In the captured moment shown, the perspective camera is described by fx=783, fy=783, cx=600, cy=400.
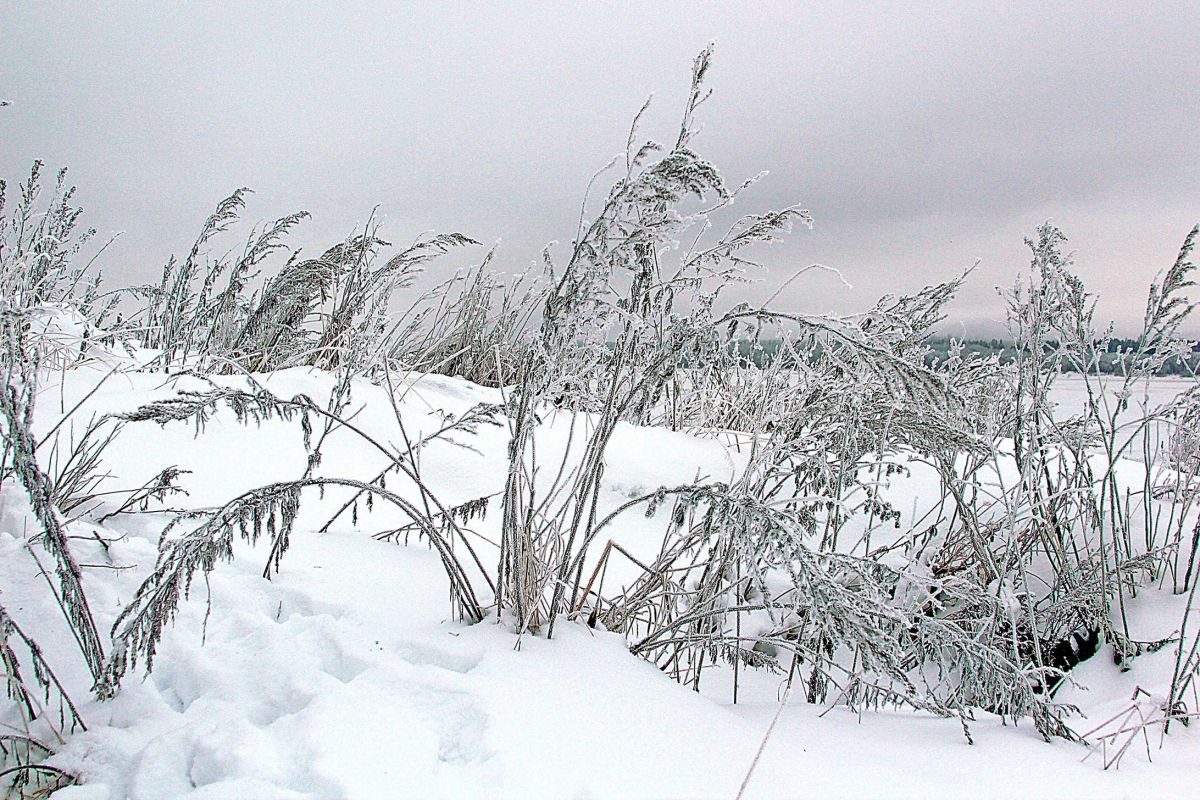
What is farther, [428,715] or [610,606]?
[610,606]

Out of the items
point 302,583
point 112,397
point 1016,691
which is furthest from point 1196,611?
point 112,397

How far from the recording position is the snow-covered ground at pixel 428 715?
1.24 m

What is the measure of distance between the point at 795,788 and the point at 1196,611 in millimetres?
1541

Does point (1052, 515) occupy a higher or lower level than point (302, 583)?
higher

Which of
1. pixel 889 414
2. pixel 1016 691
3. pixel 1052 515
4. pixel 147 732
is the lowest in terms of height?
pixel 147 732

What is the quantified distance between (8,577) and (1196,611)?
9.77ft

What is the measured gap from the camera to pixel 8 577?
179cm

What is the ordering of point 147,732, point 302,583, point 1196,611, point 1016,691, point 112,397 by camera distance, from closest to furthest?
point 147,732, point 1016,691, point 302,583, point 1196,611, point 112,397

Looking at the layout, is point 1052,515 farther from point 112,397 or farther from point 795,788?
point 112,397

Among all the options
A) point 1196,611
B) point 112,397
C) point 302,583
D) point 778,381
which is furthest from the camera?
point 778,381

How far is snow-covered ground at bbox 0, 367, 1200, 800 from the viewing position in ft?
4.08

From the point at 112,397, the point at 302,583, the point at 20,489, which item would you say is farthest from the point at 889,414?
the point at 112,397

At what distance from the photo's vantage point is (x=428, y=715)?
53.6 inches

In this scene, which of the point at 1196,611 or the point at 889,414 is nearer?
the point at 889,414
